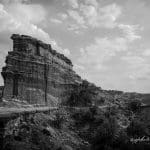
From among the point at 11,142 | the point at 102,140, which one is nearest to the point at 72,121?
the point at 102,140

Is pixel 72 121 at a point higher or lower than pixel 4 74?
lower

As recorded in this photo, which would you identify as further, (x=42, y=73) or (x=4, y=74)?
(x=42, y=73)

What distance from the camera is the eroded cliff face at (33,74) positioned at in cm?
6362

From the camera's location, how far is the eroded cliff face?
6362cm

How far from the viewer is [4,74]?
208 ft

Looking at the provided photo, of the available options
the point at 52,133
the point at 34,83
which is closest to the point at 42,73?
the point at 34,83

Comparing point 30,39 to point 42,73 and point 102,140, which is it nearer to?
point 42,73

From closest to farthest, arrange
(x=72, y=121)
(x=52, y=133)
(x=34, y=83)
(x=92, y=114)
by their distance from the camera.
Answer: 1. (x=52, y=133)
2. (x=72, y=121)
3. (x=92, y=114)
4. (x=34, y=83)

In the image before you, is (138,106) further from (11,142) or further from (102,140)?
(11,142)

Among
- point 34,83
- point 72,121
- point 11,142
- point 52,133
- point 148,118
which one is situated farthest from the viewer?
point 34,83

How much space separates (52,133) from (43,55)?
33.9 meters

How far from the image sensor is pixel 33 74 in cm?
6625

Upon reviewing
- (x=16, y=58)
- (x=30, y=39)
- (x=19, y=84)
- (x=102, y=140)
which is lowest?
(x=102, y=140)

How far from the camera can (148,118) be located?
60.6m
